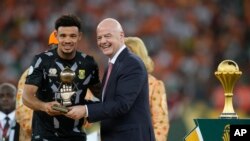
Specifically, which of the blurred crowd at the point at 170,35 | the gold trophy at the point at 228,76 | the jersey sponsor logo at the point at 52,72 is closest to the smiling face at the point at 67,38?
the jersey sponsor logo at the point at 52,72

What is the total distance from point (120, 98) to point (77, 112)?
0.28m

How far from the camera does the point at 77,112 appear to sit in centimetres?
534

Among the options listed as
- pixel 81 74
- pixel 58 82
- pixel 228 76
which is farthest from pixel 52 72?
pixel 228 76

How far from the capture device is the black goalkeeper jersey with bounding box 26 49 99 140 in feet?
18.1

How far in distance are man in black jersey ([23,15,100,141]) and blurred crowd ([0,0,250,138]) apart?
6.33 metres

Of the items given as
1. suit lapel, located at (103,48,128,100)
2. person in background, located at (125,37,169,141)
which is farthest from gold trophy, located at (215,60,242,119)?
person in background, located at (125,37,169,141)

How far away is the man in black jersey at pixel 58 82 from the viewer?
549 cm

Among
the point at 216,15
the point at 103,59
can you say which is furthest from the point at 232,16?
the point at 103,59

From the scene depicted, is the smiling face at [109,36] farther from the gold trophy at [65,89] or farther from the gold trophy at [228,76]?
the gold trophy at [228,76]

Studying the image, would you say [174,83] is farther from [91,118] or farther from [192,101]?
[91,118]

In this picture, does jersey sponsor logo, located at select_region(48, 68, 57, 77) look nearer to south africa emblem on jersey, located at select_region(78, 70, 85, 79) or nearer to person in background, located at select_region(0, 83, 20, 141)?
south africa emblem on jersey, located at select_region(78, 70, 85, 79)

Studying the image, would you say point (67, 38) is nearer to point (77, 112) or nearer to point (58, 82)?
point (58, 82)

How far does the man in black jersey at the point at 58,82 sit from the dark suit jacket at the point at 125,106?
204 millimetres

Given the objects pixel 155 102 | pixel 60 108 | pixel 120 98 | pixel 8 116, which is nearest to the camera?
pixel 60 108
